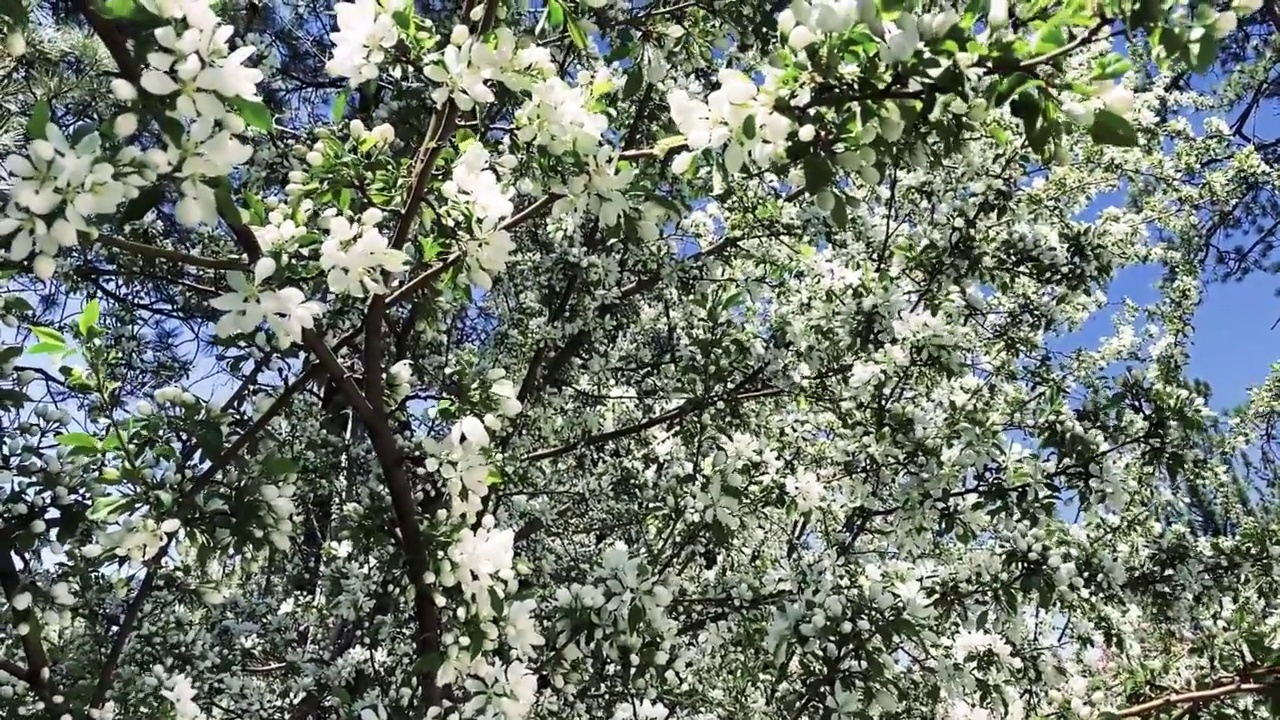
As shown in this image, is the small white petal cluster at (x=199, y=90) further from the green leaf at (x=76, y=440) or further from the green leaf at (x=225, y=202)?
the green leaf at (x=76, y=440)

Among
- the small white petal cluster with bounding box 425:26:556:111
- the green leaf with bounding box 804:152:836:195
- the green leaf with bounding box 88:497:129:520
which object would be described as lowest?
the green leaf with bounding box 88:497:129:520

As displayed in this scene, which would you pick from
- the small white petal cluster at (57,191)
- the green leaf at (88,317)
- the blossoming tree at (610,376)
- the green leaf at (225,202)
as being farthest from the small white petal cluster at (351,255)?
the green leaf at (88,317)

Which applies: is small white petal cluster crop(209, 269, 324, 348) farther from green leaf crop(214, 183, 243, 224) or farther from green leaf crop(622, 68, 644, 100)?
green leaf crop(622, 68, 644, 100)

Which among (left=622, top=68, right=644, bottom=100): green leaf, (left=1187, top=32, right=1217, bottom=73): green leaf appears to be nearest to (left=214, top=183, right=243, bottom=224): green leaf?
(left=622, top=68, right=644, bottom=100): green leaf

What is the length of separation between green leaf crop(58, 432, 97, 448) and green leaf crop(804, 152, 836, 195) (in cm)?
141

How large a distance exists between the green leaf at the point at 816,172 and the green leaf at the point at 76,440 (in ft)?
4.63

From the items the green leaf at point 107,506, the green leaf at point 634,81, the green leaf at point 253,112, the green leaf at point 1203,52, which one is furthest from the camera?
the green leaf at point 634,81

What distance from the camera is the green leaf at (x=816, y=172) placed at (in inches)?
53.7

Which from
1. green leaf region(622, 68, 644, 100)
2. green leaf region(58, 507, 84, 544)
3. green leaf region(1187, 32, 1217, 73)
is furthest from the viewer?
green leaf region(622, 68, 644, 100)

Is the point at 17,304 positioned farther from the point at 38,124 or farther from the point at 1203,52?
the point at 1203,52

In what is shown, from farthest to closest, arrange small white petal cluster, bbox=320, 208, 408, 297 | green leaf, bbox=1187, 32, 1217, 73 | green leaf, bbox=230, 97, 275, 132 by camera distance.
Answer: small white petal cluster, bbox=320, 208, 408, 297 < green leaf, bbox=230, 97, 275, 132 < green leaf, bbox=1187, 32, 1217, 73

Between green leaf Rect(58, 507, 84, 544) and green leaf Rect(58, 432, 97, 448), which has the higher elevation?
green leaf Rect(58, 432, 97, 448)

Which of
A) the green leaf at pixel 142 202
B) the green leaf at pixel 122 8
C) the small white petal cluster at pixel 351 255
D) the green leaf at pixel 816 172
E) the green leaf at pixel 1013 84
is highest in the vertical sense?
the green leaf at pixel 122 8

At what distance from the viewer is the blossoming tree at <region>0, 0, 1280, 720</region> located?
53.2 inches
